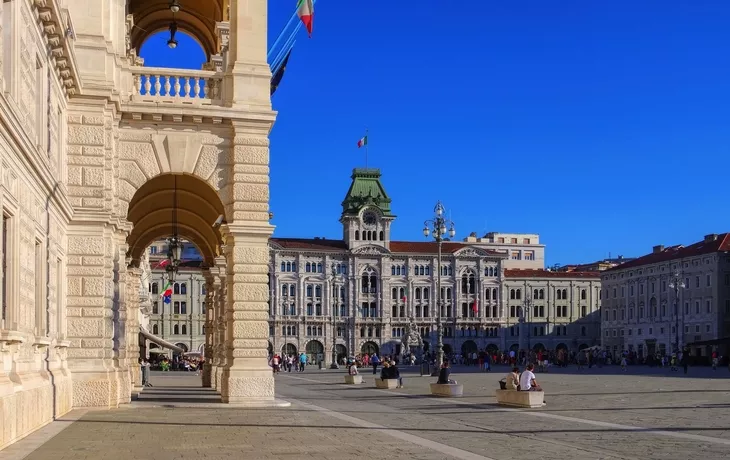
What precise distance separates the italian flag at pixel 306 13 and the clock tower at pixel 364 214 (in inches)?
4376

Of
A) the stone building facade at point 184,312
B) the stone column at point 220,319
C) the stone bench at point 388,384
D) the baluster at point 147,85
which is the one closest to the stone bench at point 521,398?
the stone column at point 220,319

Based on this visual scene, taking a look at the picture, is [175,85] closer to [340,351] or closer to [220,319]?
[220,319]

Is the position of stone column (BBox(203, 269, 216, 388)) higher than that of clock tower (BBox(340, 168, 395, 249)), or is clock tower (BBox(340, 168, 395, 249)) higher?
clock tower (BBox(340, 168, 395, 249))

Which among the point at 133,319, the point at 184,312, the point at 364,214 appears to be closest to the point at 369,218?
the point at 364,214

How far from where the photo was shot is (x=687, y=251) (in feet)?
399

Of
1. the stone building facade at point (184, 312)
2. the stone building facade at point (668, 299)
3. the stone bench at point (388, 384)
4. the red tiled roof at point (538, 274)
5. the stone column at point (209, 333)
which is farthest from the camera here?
the red tiled roof at point (538, 274)

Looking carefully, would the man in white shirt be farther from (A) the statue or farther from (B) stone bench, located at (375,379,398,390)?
(A) the statue

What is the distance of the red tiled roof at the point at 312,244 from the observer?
139 m

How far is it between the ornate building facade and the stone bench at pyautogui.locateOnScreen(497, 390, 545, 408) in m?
104

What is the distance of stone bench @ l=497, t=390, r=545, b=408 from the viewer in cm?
2820

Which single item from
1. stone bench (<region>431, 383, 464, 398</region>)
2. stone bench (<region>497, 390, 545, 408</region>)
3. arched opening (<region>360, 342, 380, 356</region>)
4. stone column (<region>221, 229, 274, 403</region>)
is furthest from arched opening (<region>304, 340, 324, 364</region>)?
stone column (<region>221, 229, 274, 403</region>)

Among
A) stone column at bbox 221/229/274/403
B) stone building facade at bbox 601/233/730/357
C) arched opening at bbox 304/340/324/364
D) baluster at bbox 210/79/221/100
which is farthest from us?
arched opening at bbox 304/340/324/364

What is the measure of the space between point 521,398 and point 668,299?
98.8m

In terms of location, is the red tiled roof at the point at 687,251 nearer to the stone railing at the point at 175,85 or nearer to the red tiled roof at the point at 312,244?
the red tiled roof at the point at 312,244
